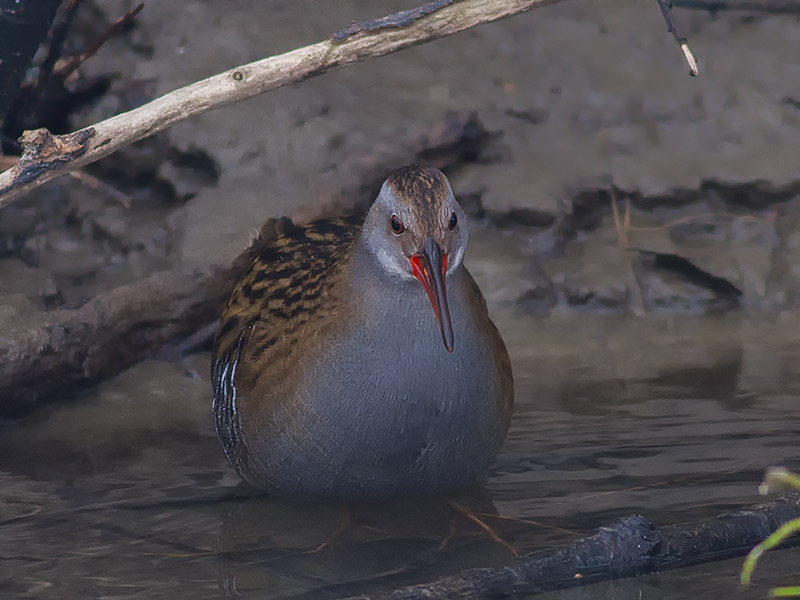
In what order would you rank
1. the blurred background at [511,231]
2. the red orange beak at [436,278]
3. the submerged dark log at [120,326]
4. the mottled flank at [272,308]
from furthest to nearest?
the submerged dark log at [120,326]
the blurred background at [511,231]
the mottled flank at [272,308]
the red orange beak at [436,278]

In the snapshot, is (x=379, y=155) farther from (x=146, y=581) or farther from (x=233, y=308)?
(x=146, y=581)

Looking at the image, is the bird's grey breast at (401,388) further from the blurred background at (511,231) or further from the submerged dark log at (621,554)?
the submerged dark log at (621,554)

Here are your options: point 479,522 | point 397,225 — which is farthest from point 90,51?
point 479,522

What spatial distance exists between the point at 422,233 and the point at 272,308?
83cm

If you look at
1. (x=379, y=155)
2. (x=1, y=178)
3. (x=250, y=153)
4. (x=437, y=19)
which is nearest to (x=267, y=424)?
(x=1, y=178)

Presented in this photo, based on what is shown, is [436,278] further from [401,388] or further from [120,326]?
[120,326]

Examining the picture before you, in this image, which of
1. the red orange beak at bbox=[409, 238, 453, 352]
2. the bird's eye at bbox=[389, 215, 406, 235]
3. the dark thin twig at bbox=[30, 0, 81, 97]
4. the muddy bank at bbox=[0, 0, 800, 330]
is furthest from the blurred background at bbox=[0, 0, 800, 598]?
the bird's eye at bbox=[389, 215, 406, 235]

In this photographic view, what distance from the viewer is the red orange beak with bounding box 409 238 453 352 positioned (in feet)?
12.5

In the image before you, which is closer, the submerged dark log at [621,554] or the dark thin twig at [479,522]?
the submerged dark log at [621,554]

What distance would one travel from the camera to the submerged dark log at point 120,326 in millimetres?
5355

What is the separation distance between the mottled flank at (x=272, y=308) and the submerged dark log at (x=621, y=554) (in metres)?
1.17

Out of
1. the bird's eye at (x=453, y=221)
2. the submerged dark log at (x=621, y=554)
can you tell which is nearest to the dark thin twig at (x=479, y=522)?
the submerged dark log at (x=621, y=554)

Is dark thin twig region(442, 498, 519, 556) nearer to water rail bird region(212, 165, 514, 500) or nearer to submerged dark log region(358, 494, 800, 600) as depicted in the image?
water rail bird region(212, 165, 514, 500)

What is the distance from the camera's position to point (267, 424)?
423cm
